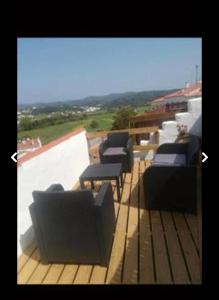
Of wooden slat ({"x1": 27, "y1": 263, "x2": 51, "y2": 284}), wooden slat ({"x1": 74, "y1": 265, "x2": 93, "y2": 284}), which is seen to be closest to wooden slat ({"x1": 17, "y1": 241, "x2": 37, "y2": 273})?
wooden slat ({"x1": 27, "y1": 263, "x2": 51, "y2": 284})

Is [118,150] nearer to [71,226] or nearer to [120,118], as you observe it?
[71,226]

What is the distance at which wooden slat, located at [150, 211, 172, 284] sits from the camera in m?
2.03

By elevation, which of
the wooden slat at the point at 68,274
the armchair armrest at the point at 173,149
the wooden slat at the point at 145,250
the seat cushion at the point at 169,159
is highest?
the armchair armrest at the point at 173,149

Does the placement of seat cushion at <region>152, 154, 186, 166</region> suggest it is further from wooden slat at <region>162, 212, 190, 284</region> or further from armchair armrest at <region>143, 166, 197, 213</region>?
wooden slat at <region>162, 212, 190, 284</region>

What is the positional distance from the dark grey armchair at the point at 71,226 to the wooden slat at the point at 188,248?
659mm

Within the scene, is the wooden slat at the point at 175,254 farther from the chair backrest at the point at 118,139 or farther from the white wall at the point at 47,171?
the chair backrest at the point at 118,139

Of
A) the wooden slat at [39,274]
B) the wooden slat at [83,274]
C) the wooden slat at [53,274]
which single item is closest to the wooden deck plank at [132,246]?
the wooden slat at [83,274]

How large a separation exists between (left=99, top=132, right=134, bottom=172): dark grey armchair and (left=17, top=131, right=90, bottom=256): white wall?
0.42 meters

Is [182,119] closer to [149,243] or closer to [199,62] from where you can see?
[149,243]

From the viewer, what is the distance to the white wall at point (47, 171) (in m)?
2.50

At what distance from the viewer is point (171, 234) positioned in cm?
260
